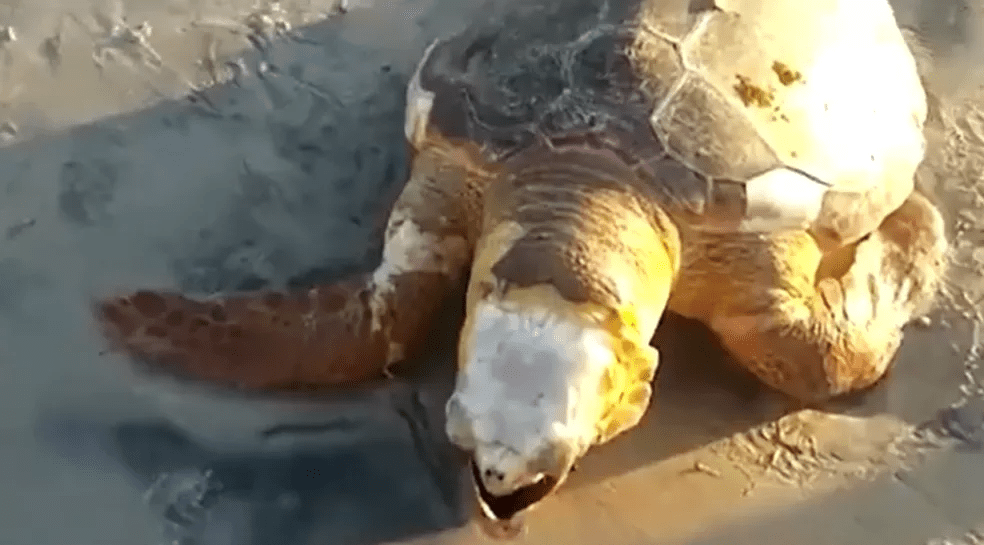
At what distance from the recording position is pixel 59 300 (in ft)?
6.46

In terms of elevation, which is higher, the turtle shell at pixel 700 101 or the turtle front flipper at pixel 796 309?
the turtle shell at pixel 700 101

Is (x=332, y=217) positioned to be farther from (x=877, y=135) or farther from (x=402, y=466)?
(x=877, y=135)

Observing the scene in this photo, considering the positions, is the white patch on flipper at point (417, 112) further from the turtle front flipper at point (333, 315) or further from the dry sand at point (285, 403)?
the dry sand at point (285, 403)

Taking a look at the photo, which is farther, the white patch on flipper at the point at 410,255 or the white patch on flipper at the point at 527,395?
the white patch on flipper at the point at 410,255

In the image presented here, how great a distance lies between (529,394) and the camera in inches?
61.9

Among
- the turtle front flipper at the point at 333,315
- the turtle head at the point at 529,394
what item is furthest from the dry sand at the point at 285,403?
the turtle head at the point at 529,394

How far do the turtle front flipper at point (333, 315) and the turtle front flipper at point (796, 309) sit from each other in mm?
324

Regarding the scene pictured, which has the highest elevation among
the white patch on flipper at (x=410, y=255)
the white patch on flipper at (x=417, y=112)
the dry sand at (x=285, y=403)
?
the white patch on flipper at (x=417, y=112)

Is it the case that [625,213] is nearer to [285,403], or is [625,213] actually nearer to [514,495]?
[514,495]

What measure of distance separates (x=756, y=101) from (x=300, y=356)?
0.68 m

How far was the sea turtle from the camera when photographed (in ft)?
5.58

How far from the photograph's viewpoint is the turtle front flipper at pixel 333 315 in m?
1.84

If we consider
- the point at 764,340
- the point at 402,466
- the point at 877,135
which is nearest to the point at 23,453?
the point at 402,466

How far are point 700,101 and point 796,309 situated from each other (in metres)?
0.30
